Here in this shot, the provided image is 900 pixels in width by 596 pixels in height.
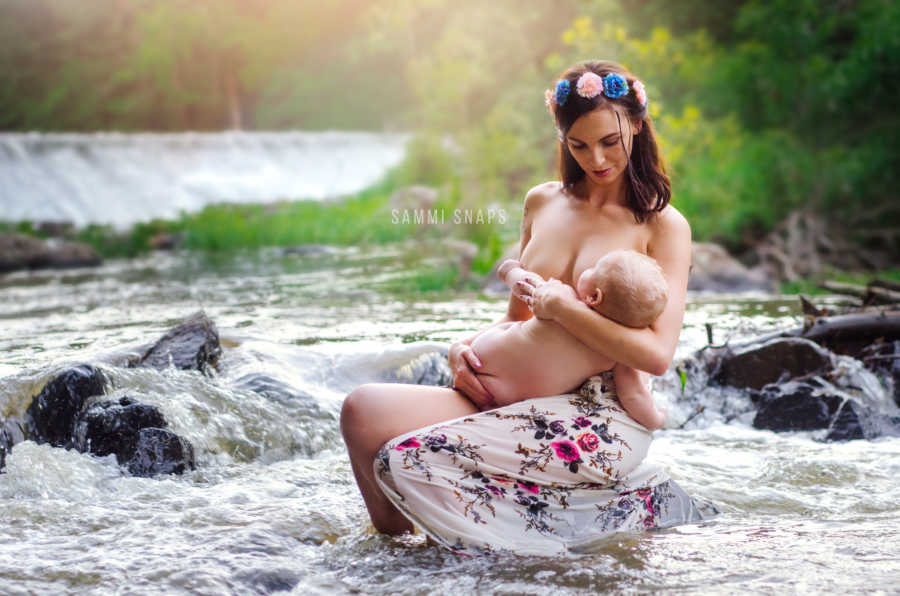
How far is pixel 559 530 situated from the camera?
2648 millimetres

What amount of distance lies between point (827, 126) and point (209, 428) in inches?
405

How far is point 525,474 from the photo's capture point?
2602mm

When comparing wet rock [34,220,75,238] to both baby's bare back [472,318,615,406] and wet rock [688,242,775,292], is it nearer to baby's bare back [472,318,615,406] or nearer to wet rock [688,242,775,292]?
wet rock [688,242,775,292]

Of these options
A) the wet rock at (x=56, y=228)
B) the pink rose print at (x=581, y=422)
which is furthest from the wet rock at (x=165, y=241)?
the pink rose print at (x=581, y=422)

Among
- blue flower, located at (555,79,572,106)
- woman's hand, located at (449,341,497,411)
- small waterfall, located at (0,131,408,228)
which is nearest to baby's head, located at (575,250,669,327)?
woman's hand, located at (449,341,497,411)

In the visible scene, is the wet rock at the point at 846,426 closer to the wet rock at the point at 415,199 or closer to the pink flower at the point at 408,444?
the pink flower at the point at 408,444

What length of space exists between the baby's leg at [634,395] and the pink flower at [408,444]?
0.63 m

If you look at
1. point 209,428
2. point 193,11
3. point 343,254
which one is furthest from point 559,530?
point 193,11

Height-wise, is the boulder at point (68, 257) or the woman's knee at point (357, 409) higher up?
the woman's knee at point (357, 409)

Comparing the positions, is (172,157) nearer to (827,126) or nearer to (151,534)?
(827,126)

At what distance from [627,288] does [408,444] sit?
74cm

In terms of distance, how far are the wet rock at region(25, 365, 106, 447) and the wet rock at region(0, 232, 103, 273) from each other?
27.6 ft

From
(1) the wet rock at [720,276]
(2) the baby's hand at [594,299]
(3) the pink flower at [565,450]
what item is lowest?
(1) the wet rock at [720,276]

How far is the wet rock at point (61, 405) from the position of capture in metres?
3.71
